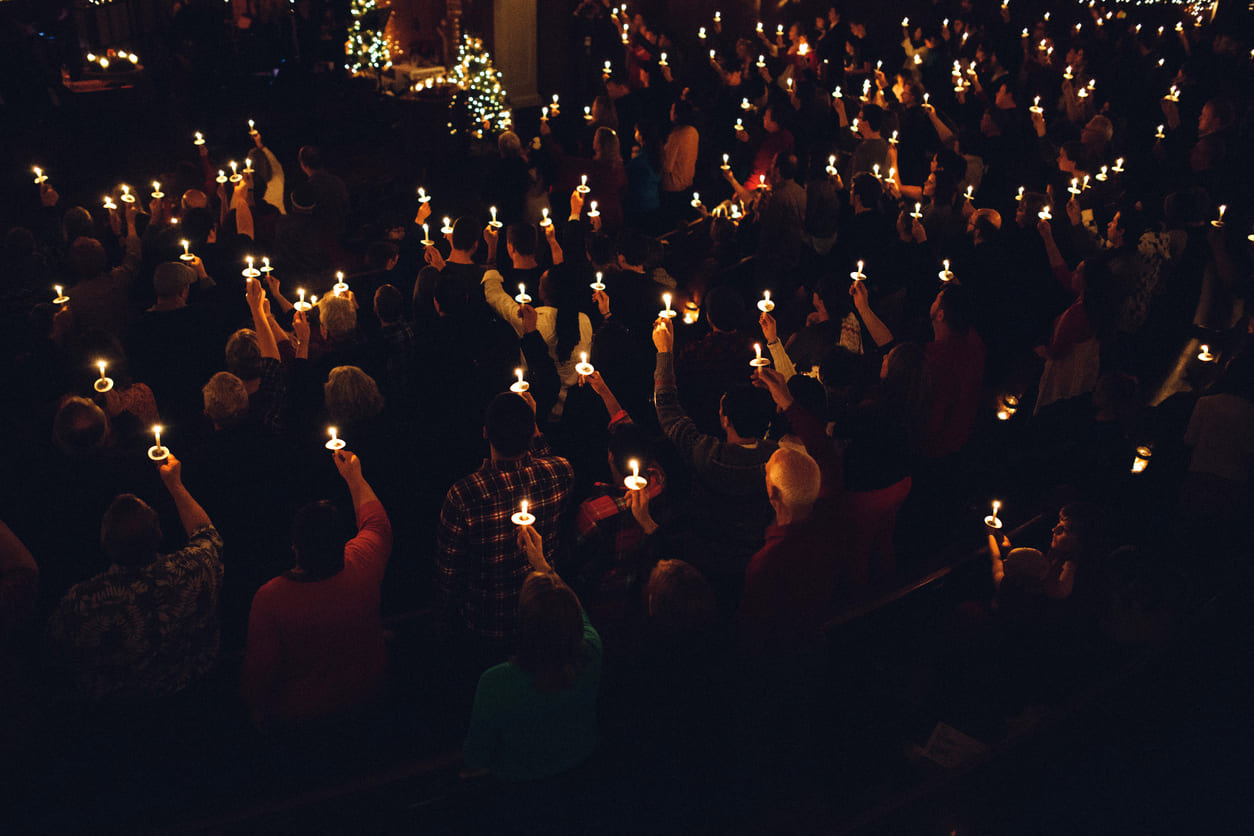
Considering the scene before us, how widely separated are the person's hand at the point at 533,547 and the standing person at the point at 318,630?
539 mm

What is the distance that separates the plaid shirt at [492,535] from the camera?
11.6 feet

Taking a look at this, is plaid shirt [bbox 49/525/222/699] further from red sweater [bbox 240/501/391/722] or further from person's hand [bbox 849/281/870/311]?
person's hand [bbox 849/281/870/311]

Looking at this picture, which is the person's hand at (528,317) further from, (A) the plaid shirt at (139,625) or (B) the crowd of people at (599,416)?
(A) the plaid shirt at (139,625)

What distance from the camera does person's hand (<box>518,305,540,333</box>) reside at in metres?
5.45

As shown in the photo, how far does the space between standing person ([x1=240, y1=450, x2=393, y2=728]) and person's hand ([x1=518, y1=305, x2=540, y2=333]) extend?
2.24 metres

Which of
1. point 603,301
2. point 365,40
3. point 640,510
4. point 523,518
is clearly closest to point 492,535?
point 523,518

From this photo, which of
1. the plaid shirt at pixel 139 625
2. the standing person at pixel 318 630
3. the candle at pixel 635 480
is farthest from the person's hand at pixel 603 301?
the plaid shirt at pixel 139 625

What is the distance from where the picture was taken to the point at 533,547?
340 cm

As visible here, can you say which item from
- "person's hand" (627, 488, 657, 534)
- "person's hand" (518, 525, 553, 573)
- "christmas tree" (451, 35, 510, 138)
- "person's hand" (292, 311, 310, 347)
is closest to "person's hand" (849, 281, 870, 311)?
"person's hand" (627, 488, 657, 534)

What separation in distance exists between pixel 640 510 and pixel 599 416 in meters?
1.62

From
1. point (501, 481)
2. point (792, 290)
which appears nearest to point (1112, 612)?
point (501, 481)

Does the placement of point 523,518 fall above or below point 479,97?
below

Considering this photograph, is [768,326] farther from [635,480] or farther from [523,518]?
[523,518]

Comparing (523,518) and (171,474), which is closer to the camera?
(523,518)
